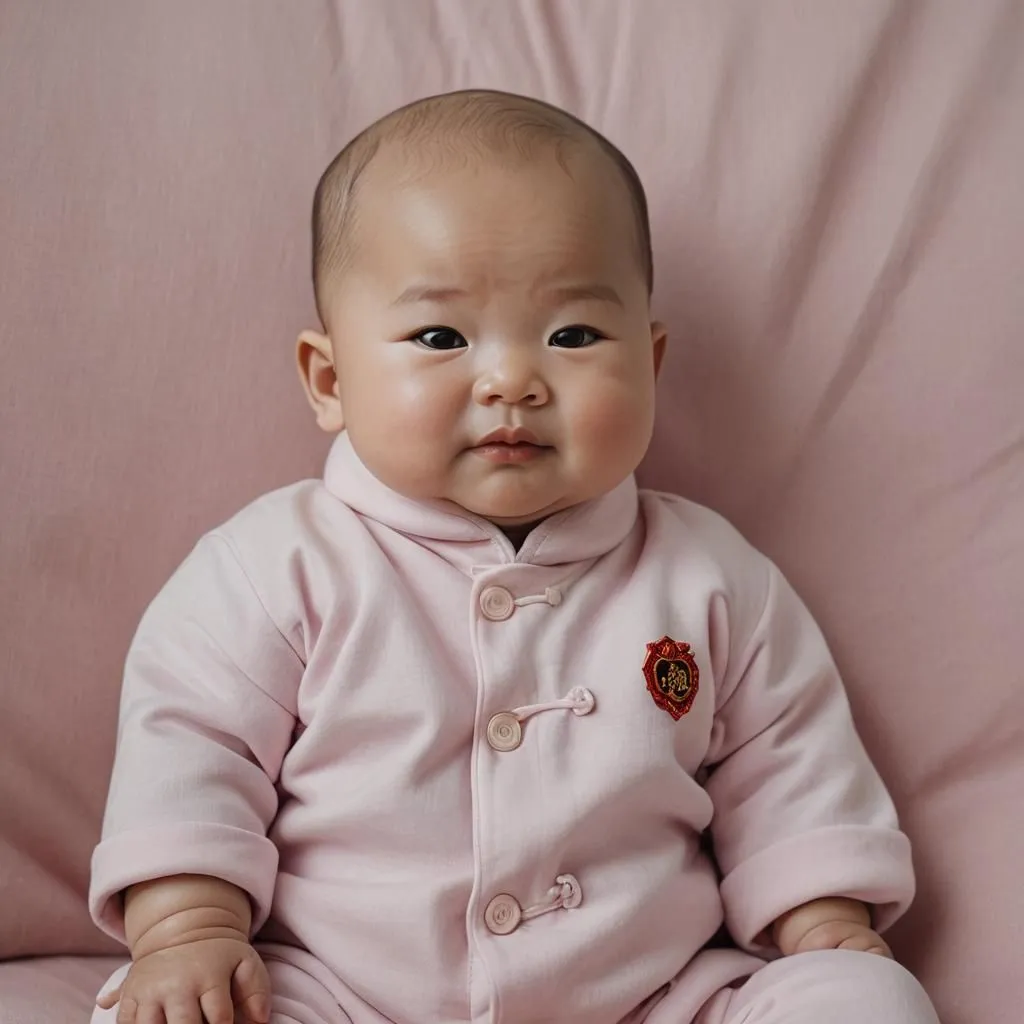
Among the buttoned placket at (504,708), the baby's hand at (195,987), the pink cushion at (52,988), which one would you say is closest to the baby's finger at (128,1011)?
the baby's hand at (195,987)

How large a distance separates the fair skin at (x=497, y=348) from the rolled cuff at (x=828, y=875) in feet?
0.07

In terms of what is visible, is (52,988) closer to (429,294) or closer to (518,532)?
(518,532)

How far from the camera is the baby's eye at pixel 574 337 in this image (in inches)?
42.5

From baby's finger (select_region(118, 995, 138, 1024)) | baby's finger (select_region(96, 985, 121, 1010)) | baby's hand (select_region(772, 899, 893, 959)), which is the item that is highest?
baby's finger (select_region(118, 995, 138, 1024))

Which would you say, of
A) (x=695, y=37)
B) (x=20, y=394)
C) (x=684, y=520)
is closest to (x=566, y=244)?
(x=684, y=520)

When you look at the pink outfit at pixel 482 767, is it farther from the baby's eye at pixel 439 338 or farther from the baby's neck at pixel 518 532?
the baby's eye at pixel 439 338

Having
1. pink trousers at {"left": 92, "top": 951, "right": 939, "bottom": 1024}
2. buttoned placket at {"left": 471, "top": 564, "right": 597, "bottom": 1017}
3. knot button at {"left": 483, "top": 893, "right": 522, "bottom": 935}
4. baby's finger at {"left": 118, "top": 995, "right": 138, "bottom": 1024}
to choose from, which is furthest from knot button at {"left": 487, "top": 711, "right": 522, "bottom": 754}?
baby's finger at {"left": 118, "top": 995, "right": 138, "bottom": 1024}

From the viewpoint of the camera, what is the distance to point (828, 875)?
108 centimetres

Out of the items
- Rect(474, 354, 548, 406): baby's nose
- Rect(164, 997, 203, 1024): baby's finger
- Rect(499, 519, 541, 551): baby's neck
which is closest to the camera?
Rect(164, 997, 203, 1024): baby's finger

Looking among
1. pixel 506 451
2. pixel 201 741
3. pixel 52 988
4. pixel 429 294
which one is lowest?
pixel 52 988

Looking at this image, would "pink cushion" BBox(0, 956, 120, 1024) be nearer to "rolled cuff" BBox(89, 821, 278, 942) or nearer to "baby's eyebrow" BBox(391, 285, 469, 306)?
"rolled cuff" BBox(89, 821, 278, 942)

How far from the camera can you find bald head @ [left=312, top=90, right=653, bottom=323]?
109cm

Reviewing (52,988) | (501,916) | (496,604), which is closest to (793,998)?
(501,916)

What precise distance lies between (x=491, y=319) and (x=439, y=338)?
0.15 ft
